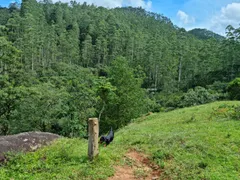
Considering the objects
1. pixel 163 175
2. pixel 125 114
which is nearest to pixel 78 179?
pixel 163 175

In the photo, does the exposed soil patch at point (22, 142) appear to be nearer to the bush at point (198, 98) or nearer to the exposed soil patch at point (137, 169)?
the exposed soil patch at point (137, 169)

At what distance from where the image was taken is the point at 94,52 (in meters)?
60.2

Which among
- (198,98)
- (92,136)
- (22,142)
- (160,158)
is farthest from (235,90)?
(22,142)

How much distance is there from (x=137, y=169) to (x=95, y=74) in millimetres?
44631

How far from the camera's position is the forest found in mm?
18250

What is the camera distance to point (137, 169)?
22.0 feet

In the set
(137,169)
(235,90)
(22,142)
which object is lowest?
(137,169)

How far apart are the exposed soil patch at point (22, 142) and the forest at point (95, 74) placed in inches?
345

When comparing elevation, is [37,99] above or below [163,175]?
above

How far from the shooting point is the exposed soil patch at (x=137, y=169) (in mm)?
6252

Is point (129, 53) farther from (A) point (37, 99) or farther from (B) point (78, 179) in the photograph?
(B) point (78, 179)

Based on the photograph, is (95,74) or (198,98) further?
(95,74)

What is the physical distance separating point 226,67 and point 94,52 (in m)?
31.0

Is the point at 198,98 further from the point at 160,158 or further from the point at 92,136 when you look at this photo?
the point at 92,136
